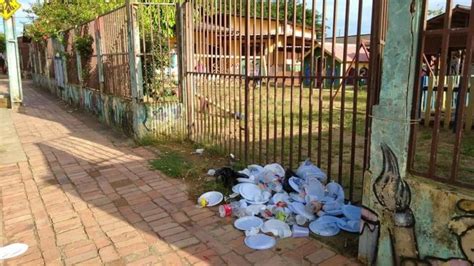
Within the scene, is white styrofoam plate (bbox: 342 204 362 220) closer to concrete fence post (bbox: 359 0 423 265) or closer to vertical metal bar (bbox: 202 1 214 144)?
concrete fence post (bbox: 359 0 423 265)

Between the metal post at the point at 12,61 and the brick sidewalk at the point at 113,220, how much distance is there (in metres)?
7.08

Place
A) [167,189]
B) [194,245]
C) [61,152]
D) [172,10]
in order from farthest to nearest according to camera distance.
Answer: [172,10] < [61,152] < [167,189] < [194,245]

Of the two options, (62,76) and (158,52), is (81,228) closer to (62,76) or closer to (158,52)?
(158,52)

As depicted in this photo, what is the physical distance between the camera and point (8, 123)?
9.54 metres

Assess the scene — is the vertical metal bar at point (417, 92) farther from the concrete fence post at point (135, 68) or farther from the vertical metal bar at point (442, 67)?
the concrete fence post at point (135, 68)

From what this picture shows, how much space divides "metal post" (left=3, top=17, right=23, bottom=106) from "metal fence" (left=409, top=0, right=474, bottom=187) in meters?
12.0

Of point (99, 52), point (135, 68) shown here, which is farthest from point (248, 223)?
point (99, 52)

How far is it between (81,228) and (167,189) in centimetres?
122

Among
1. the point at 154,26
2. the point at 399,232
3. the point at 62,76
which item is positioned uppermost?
the point at 154,26

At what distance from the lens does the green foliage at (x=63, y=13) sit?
13.9m

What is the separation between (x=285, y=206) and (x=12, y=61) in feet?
39.3

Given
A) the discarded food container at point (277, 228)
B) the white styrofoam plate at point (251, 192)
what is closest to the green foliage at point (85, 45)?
the white styrofoam plate at point (251, 192)

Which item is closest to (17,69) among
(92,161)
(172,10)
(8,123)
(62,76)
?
(62,76)

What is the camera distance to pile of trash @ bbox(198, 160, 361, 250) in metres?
3.43
